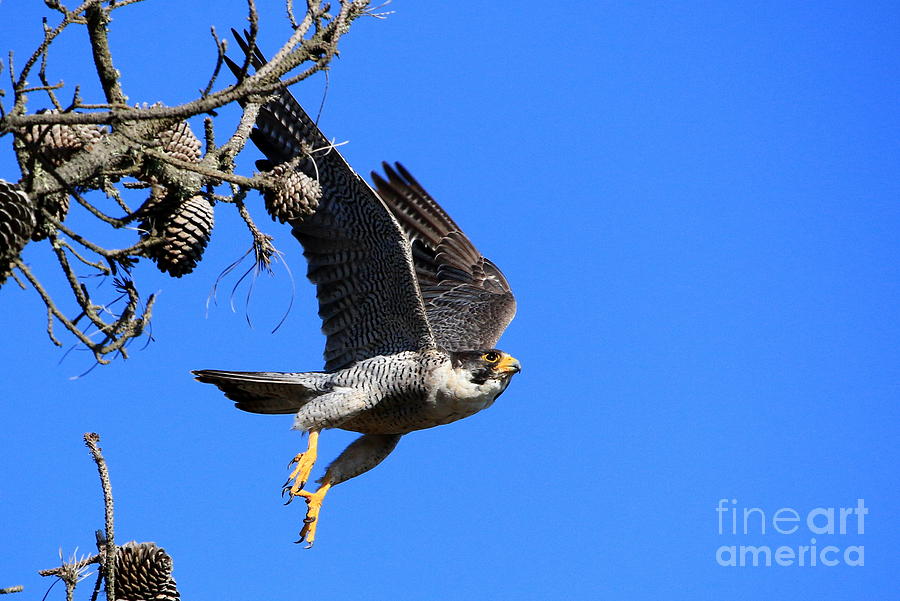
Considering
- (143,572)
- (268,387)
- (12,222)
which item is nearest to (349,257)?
(268,387)

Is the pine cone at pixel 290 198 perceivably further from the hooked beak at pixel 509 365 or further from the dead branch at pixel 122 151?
the hooked beak at pixel 509 365

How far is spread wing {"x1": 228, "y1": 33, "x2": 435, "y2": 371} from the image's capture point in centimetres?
589

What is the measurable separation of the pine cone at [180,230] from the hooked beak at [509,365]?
313 centimetres

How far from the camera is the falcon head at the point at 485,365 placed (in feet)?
20.8

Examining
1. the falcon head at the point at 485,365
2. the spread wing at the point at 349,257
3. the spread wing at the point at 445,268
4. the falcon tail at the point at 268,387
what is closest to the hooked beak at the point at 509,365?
the falcon head at the point at 485,365

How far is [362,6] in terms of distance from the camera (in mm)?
3385

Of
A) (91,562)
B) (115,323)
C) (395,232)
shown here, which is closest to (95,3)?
(115,323)

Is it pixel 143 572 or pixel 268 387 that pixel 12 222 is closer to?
pixel 143 572

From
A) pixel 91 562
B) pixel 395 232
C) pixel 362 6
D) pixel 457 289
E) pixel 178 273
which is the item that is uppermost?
pixel 457 289

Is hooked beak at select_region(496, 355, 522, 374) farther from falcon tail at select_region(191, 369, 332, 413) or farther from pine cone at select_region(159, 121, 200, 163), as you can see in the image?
pine cone at select_region(159, 121, 200, 163)

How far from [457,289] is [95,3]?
242 inches

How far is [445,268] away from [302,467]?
3462 millimetres

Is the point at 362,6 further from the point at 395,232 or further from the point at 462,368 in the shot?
the point at 462,368

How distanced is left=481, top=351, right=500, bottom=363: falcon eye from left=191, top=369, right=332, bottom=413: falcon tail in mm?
1047
